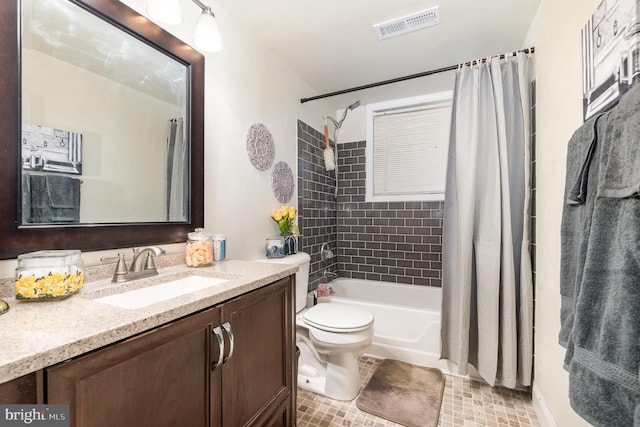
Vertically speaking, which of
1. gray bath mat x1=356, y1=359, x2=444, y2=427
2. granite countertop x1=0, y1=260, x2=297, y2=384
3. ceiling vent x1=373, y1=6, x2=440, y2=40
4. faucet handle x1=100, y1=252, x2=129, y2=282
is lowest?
gray bath mat x1=356, y1=359, x2=444, y2=427

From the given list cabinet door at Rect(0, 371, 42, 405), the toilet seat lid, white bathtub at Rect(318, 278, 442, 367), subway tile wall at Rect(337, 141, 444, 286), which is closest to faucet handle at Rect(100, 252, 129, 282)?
cabinet door at Rect(0, 371, 42, 405)

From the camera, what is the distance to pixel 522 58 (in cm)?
174

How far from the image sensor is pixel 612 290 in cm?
63

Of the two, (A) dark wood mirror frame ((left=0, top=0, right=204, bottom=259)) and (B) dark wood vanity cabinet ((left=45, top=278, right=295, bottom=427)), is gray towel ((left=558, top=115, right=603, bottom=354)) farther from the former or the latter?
(A) dark wood mirror frame ((left=0, top=0, right=204, bottom=259))

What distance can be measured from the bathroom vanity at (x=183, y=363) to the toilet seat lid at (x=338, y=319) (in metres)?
0.43

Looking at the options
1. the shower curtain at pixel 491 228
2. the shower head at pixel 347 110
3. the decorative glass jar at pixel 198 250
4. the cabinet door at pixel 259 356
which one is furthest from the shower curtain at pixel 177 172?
the shower head at pixel 347 110

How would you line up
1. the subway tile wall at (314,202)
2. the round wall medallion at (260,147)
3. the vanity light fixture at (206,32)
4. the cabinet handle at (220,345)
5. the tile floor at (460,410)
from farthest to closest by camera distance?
1. the subway tile wall at (314,202)
2. the round wall medallion at (260,147)
3. the tile floor at (460,410)
4. the vanity light fixture at (206,32)
5. the cabinet handle at (220,345)

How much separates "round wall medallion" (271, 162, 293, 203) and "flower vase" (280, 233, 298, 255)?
291 mm

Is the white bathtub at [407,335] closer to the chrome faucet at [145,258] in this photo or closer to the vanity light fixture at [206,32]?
the chrome faucet at [145,258]

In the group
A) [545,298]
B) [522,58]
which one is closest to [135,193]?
[545,298]

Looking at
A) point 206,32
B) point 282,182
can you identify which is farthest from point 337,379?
point 206,32

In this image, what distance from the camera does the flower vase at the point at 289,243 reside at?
206 centimetres

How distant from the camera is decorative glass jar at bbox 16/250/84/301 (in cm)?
79

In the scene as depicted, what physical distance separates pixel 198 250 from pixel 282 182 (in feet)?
3.37
